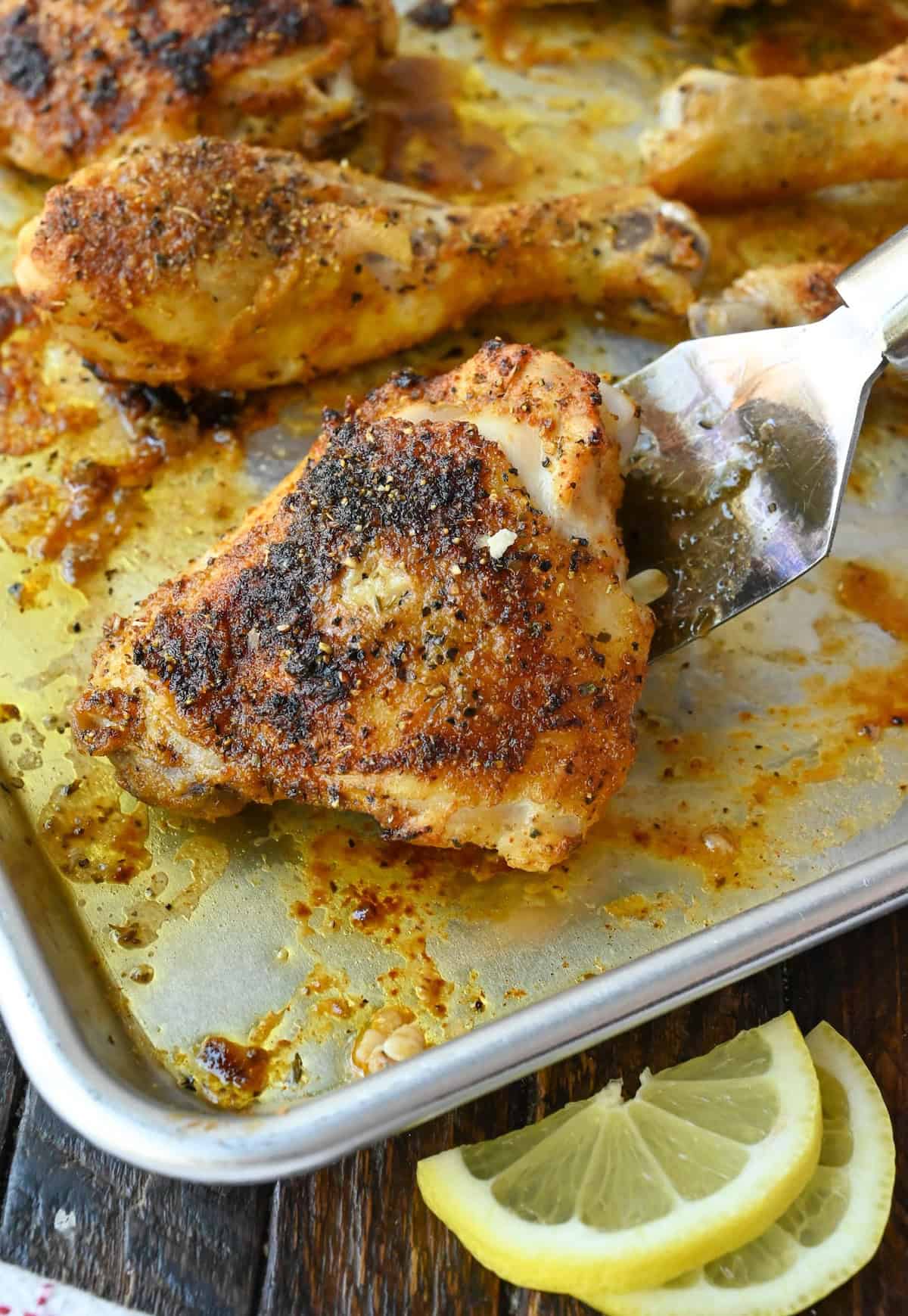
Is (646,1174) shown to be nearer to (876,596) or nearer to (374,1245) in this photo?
(374,1245)

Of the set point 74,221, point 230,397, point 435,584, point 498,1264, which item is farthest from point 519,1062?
point 74,221

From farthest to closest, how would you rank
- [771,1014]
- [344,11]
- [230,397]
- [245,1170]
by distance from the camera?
1. [344,11]
2. [230,397]
3. [771,1014]
4. [245,1170]

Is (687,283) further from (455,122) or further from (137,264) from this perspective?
(137,264)

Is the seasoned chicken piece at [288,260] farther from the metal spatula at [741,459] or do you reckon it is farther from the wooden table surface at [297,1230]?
the wooden table surface at [297,1230]

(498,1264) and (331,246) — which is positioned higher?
(331,246)

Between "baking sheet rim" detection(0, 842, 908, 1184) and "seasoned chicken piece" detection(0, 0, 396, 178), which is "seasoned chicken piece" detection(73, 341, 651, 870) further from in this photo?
"seasoned chicken piece" detection(0, 0, 396, 178)

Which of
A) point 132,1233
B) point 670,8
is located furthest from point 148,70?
point 132,1233

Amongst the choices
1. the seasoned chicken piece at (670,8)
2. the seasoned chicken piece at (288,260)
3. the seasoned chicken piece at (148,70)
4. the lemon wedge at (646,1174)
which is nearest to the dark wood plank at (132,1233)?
the lemon wedge at (646,1174)
